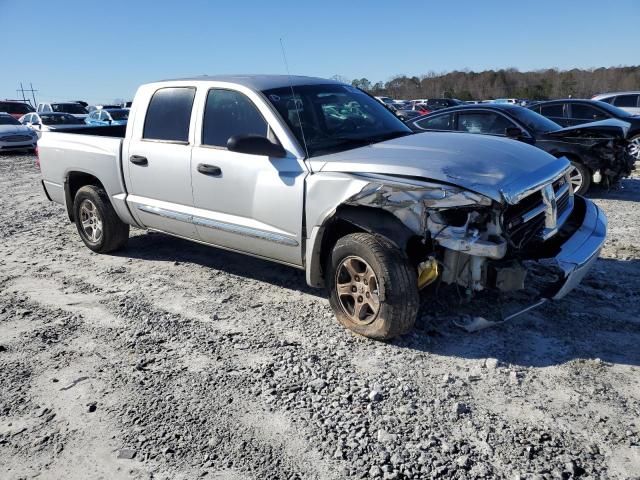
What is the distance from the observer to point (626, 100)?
16281 millimetres

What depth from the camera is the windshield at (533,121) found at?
8844 mm

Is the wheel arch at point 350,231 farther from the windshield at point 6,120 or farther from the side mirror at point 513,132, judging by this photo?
the windshield at point 6,120

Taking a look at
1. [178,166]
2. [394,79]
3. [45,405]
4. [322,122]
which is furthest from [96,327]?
[394,79]

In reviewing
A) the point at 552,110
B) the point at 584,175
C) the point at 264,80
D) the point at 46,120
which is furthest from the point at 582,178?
the point at 46,120

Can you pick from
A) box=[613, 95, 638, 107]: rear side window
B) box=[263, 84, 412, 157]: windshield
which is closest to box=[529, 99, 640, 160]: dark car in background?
box=[613, 95, 638, 107]: rear side window

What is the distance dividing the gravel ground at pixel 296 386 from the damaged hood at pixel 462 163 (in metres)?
1.14

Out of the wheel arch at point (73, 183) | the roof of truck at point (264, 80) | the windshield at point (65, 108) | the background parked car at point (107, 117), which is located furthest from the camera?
the windshield at point (65, 108)

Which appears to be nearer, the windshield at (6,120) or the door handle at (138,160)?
the door handle at (138,160)

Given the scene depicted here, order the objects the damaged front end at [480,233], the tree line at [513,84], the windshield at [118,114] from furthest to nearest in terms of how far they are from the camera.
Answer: the tree line at [513,84] < the windshield at [118,114] < the damaged front end at [480,233]

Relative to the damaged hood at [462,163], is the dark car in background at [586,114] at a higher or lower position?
lower

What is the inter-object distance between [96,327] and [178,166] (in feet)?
5.15

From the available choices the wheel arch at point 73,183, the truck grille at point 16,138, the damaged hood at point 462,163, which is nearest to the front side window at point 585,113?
the damaged hood at point 462,163

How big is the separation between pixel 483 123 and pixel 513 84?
229 ft

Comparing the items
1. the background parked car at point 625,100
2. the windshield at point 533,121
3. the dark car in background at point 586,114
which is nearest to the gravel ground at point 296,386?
the windshield at point 533,121
